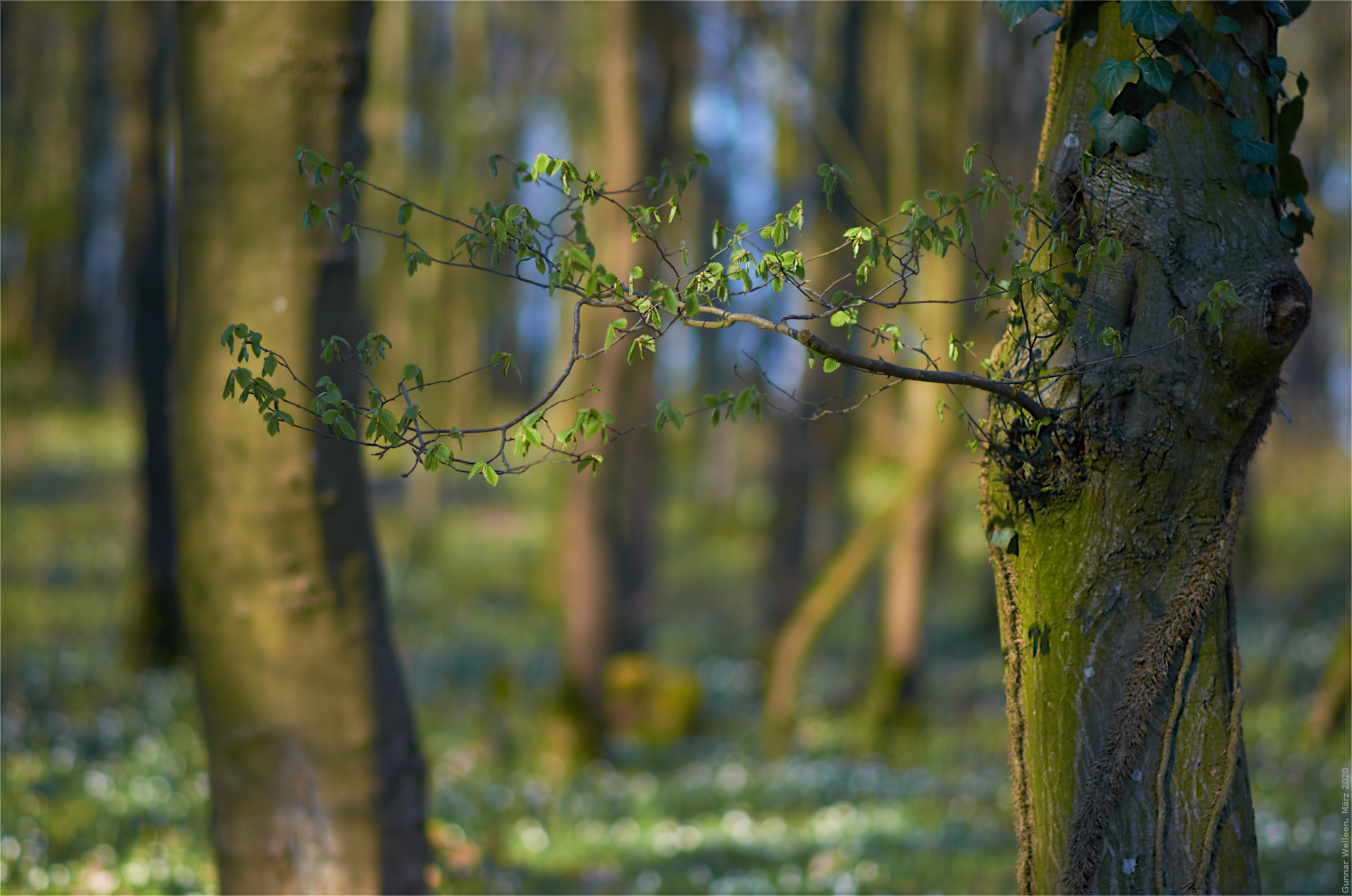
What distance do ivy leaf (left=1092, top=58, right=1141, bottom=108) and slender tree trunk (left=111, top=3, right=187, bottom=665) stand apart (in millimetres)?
7943

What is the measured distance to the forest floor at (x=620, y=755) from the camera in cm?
455

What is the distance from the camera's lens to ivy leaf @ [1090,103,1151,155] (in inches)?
74.3

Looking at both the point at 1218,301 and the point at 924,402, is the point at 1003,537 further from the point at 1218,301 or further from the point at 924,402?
the point at 924,402

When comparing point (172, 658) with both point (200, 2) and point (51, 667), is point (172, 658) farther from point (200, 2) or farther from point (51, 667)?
point (200, 2)

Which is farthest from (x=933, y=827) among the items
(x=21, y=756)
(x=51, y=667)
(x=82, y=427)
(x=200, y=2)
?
(x=82, y=427)

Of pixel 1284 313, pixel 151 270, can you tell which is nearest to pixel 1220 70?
pixel 1284 313

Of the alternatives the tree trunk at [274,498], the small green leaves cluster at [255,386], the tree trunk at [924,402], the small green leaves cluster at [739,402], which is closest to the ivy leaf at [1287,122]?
the small green leaves cluster at [739,402]

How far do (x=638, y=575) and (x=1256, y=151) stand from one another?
10.4 metres

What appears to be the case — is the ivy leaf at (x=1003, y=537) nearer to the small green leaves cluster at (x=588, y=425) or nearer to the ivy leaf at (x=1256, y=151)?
the ivy leaf at (x=1256, y=151)

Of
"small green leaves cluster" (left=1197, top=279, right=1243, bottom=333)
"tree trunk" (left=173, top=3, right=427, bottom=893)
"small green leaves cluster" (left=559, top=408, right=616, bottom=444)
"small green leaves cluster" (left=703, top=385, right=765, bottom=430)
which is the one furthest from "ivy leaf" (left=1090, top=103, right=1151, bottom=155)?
"tree trunk" (left=173, top=3, right=427, bottom=893)

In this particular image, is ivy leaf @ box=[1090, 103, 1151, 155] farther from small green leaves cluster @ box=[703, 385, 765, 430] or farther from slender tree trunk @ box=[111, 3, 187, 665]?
slender tree trunk @ box=[111, 3, 187, 665]

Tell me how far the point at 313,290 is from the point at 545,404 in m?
1.62

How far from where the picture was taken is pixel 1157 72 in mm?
1855

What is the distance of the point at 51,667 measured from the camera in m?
7.92
